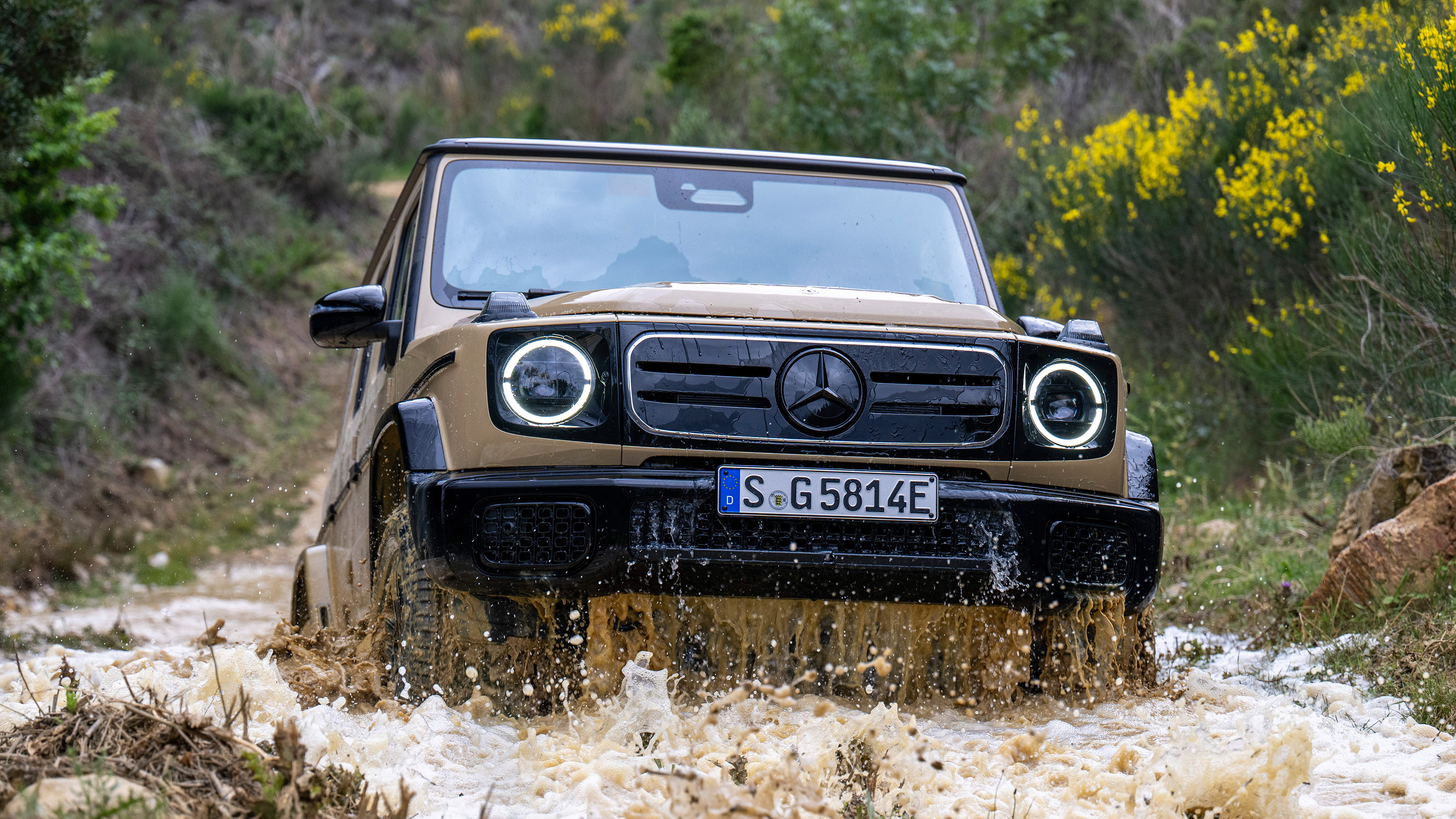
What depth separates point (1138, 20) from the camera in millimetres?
19828

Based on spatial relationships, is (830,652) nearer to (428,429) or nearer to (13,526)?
(428,429)

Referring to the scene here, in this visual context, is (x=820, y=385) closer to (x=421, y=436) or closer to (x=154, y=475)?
(x=421, y=436)

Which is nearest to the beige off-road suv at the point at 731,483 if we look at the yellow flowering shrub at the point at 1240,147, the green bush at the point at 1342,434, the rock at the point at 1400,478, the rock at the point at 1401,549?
the rock at the point at 1401,549

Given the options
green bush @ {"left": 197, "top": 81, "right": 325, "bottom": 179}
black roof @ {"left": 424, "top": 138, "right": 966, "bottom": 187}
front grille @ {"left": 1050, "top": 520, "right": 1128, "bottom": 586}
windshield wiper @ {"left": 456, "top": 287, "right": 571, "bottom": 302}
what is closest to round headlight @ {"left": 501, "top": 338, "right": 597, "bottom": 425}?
windshield wiper @ {"left": 456, "top": 287, "right": 571, "bottom": 302}

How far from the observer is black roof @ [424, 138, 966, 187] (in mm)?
4211

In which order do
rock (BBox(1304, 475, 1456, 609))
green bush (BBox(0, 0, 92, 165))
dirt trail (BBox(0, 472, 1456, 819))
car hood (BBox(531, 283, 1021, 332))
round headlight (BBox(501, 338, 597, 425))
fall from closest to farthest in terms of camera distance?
dirt trail (BBox(0, 472, 1456, 819)) < round headlight (BBox(501, 338, 597, 425)) < car hood (BBox(531, 283, 1021, 332)) < rock (BBox(1304, 475, 1456, 609)) < green bush (BBox(0, 0, 92, 165))

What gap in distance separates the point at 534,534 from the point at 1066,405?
56.8 inches

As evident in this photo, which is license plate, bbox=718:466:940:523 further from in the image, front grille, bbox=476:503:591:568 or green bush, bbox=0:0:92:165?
green bush, bbox=0:0:92:165

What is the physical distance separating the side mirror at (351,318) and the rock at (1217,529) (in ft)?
16.5

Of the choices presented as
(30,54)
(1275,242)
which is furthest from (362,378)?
(1275,242)

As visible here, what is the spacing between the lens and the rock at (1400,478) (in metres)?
5.35

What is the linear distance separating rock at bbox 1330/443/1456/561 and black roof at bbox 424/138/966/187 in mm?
2369

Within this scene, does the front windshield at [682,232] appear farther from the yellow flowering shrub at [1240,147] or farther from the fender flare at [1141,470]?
the yellow flowering shrub at [1240,147]

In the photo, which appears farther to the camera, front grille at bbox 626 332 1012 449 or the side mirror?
the side mirror
